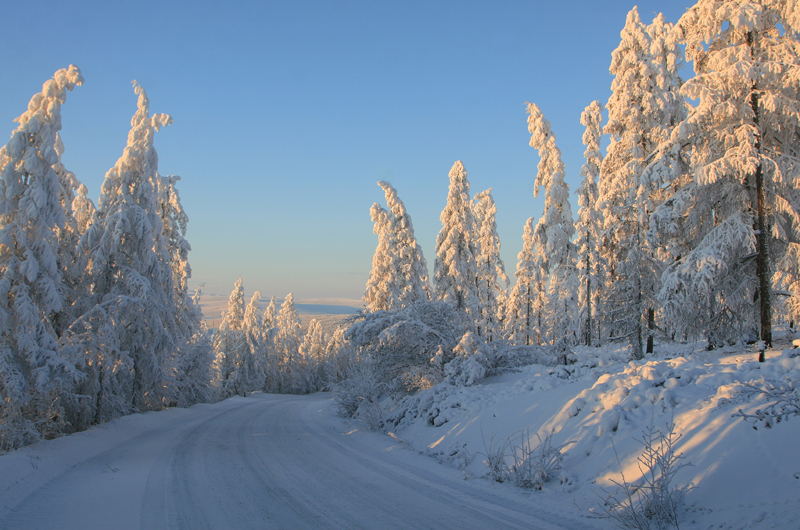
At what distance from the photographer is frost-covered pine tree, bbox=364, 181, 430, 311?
30.5 metres

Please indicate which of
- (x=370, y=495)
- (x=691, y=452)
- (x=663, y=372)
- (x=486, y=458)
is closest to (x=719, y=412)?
(x=691, y=452)

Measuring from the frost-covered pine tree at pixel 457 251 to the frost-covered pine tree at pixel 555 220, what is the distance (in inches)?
170

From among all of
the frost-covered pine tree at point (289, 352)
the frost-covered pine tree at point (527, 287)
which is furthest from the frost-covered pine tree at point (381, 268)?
the frost-covered pine tree at point (289, 352)

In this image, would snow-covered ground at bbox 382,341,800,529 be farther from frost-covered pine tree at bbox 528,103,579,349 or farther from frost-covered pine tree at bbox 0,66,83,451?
frost-covered pine tree at bbox 528,103,579,349

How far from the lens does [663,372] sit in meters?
8.61

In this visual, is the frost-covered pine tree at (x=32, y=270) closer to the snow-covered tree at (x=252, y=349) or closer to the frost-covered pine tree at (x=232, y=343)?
the frost-covered pine tree at (x=232, y=343)

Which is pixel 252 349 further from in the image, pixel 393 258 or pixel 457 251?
pixel 457 251

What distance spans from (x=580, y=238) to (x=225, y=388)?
35495 mm

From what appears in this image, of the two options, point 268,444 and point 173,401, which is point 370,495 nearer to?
point 268,444

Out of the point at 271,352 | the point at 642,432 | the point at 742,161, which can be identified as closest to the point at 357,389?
the point at 642,432

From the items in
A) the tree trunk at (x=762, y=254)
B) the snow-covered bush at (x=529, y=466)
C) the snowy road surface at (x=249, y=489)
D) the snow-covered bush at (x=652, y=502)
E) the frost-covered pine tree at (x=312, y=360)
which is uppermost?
the tree trunk at (x=762, y=254)

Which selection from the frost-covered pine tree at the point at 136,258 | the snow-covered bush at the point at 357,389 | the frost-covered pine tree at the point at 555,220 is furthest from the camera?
the frost-covered pine tree at the point at 555,220

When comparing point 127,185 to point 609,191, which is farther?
point 609,191

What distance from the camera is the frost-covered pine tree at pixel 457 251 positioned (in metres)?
27.8
